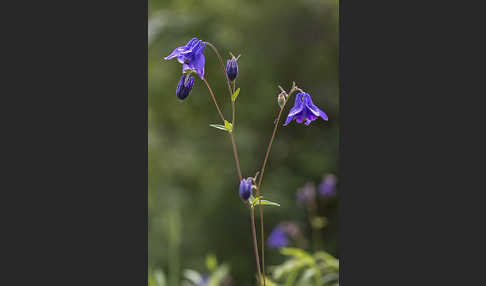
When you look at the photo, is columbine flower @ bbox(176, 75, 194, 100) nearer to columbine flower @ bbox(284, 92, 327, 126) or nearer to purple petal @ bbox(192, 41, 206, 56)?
purple petal @ bbox(192, 41, 206, 56)

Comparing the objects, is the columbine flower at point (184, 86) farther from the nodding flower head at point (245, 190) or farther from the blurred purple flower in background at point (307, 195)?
the blurred purple flower in background at point (307, 195)

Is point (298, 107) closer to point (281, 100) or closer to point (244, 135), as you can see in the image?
point (281, 100)

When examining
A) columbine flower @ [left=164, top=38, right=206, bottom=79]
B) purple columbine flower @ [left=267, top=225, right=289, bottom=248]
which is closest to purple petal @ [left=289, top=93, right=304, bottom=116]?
columbine flower @ [left=164, top=38, right=206, bottom=79]

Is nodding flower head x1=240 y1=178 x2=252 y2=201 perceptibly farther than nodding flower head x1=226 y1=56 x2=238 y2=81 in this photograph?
No

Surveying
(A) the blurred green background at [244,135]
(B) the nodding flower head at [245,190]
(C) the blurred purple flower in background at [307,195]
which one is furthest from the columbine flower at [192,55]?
(A) the blurred green background at [244,135]

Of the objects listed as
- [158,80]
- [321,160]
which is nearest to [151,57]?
[158,80]
